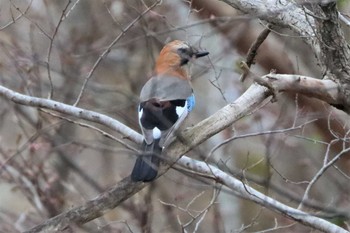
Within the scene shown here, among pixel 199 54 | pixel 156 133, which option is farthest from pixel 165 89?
pixel 156 133

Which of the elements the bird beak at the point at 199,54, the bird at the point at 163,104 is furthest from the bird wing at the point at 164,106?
the bird beak at the point at 199,54

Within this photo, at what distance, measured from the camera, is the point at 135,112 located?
7410mm

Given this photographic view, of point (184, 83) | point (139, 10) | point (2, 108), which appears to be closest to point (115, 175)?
point (2, 108)

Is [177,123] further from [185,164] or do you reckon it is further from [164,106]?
[185,164]

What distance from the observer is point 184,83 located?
6414 mm

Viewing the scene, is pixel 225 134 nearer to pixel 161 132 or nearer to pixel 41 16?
pixel 41 16

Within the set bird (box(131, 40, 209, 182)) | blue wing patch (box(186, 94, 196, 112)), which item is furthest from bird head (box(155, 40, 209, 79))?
blue wing patch (box(186, 94, 196, 112))

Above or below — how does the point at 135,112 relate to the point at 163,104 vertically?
below

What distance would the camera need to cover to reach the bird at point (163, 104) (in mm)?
5066

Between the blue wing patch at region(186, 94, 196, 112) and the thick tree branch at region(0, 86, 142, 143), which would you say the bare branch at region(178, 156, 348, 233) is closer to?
the thick tree branch at region(0, 86, 142, 143)

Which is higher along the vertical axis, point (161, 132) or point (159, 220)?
point (161, 132)

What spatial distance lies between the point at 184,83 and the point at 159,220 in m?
2.41

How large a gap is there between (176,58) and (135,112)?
91 centimetres

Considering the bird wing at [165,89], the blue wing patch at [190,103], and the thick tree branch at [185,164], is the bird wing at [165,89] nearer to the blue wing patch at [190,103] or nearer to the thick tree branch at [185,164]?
the blue wing patch at [190,103]
